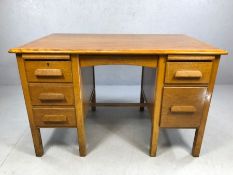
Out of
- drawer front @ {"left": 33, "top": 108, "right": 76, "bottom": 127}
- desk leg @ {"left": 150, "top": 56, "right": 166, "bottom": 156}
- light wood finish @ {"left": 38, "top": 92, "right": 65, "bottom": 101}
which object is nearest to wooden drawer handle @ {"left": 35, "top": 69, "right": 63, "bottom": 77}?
light wood finish @ {"left": 38, "top": 92, "right": 65, "bottom": 101}

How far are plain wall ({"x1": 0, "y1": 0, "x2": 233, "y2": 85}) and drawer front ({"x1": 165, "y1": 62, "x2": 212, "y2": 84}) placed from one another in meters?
1.52


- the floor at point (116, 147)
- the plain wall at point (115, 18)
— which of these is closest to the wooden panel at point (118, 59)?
the floor at point (116, 147)

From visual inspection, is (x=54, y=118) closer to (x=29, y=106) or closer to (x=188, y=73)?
(x=29, y=106)

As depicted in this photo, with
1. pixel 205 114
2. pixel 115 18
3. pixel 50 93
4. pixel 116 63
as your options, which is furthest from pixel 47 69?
pixel 115 18

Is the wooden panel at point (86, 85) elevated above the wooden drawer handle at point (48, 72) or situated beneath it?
situated beneath

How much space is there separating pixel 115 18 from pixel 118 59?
150 cm

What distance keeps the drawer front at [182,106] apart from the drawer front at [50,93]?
2.07ft

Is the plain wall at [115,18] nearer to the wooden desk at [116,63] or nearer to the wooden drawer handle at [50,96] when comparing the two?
the wooden desk at [116,63]

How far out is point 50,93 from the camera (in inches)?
47.6

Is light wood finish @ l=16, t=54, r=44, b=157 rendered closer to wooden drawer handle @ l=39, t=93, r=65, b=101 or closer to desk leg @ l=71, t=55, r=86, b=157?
wooden drawer handle @ l=39, t=93, r=65, b=101

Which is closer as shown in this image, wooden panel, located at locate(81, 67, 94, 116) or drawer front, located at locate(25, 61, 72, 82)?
drawer front, located at locate(25, 61, 72, 82)

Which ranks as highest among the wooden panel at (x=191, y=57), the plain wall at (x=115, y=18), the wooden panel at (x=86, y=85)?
the plain wall at (x=115, y=18)

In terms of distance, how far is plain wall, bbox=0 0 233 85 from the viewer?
7.88 ft

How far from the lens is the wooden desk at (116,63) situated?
1.11 m
